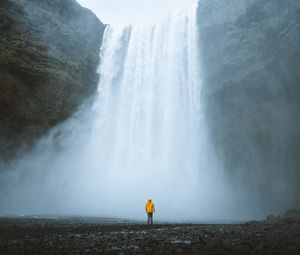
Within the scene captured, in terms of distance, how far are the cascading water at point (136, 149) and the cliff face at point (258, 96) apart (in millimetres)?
2447

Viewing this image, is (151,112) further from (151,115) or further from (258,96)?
(258,96)

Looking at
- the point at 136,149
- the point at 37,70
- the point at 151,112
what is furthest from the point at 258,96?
the point at 37,70

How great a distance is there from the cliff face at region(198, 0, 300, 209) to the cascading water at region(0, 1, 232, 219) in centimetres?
245

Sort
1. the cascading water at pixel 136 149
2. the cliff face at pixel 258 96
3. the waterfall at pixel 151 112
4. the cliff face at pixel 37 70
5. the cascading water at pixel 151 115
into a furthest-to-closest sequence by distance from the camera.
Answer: the waterfall at pixel 151 112, the cascading water at pixel 151 115, the cascading water at pixel 136 149, the cliff face at pixel 37 70, the cliff face at pixel 258 96

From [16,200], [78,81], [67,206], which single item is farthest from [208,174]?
[16,200]

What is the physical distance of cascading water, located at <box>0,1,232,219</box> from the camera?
1222 inches

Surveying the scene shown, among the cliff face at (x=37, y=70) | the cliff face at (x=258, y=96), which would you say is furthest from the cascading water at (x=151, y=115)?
the cliff face at (x=37, y=70)

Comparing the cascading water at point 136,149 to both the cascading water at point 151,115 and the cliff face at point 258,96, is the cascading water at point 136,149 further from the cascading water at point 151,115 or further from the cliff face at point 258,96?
the cliff face at point 258,96

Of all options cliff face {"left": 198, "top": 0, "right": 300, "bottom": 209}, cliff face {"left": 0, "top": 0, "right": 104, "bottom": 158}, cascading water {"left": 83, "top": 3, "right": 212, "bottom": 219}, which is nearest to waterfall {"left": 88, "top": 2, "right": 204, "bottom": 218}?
cascading water {"left": 83, "top": 3, "right": 212, "bottom": 219}

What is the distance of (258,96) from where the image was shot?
101 ft

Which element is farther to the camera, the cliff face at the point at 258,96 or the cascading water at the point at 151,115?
the cascading water at the point at 151,115

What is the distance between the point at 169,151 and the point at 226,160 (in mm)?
5826

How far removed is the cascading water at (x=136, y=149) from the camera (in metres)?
31.0

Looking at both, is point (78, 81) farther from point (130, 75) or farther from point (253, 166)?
point (253, 166)
